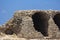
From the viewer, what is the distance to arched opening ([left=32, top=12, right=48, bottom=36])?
1396 inches

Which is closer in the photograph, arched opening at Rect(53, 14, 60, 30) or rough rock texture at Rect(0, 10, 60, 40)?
rough rock texture at Rect(0, 10, 60, 40)

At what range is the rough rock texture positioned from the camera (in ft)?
107

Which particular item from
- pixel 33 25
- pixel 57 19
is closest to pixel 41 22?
pixel 57 19

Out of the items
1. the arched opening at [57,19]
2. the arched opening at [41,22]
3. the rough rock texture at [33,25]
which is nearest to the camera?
the rough rock texture at [33,25]

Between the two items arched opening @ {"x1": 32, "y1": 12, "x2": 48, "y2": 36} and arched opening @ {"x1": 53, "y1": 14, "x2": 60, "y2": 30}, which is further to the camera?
arched opening @ {"x1": 53, "y1": 14, "x2": 60, "y2": 30}

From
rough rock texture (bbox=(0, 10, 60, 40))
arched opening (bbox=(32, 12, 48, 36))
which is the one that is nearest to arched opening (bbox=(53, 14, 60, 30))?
rough rock texture (bbox=(0, 10, 60, 40))

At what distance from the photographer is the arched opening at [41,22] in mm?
35469

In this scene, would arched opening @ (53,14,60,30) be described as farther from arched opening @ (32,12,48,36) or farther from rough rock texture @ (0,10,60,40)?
arched opening @ (32,12,48,36)

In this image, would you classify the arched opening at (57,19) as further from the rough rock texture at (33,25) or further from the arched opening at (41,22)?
the arched opening at (41,22)

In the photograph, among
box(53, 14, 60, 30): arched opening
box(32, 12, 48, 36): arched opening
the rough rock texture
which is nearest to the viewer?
the rough rock texture

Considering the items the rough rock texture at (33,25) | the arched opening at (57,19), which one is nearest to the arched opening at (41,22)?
the rough rock texture at (33,25)

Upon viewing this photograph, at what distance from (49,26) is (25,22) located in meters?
3.09

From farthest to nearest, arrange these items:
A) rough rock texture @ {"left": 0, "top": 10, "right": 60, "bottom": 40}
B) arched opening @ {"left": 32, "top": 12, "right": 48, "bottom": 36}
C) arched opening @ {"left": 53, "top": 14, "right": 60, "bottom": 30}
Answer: arched opening @ {"left": 53, "top": 14, "right": 60, "bottom": 30} → arched opening @ {"left": 32, "top": 12, "right": 48, "bottom": 36} → rough rock texture @ {"left": 0, "top": 10, "right": 60, "bottom": 40}

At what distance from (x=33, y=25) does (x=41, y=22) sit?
9.83 ft
